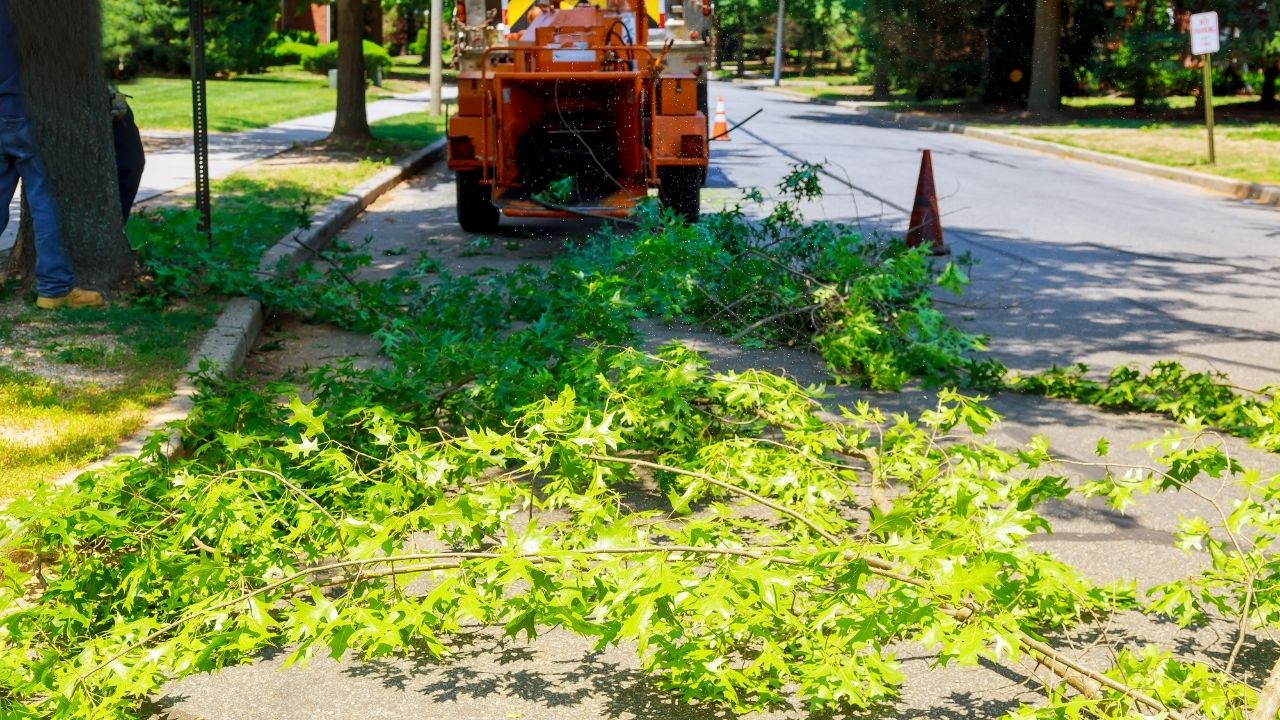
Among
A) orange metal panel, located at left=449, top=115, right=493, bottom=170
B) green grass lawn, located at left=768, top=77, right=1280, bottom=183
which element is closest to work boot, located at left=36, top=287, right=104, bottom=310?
orange metal panel, located at left=449, top=115, right=493, bottom=170

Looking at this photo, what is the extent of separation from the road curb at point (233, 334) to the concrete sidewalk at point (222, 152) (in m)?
1.75

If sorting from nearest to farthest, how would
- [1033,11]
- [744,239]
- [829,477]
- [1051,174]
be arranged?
[829,477] → [744,239] → [1051,174] → [1033,11]

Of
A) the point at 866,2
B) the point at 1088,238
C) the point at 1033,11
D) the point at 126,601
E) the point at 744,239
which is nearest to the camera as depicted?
the point at 126,601

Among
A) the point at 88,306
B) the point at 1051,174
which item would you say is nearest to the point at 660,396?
the point at 88,306

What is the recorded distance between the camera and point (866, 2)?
40875 millimetres

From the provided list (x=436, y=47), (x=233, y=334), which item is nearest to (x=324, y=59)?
(x=436, y=47)

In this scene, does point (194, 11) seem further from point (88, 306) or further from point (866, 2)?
point (866, 2)

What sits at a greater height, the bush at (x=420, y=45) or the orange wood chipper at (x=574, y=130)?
the bush at (x=420, y=45)

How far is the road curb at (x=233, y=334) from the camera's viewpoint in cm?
497

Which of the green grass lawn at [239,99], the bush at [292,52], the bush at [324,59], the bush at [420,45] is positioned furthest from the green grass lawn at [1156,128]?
the bush at [420,45]

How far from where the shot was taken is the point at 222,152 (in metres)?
18.1

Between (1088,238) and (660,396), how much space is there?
9365 mm

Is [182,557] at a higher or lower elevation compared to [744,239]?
lower

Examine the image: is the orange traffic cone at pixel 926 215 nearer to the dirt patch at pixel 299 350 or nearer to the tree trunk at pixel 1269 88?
the dirt patch at pixel 299 350
